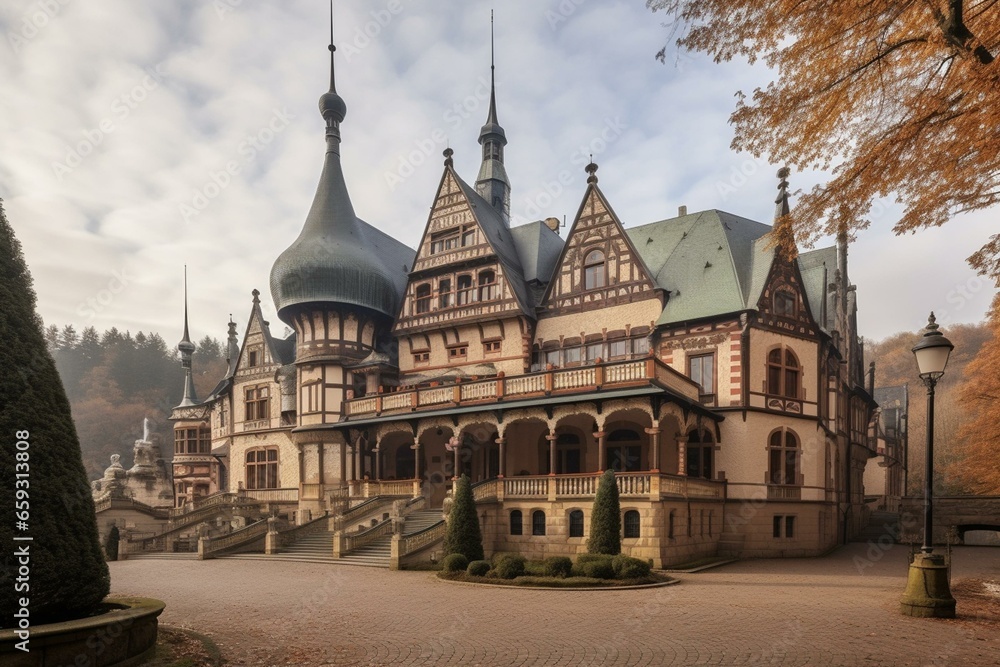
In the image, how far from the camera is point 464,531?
20.7 metres

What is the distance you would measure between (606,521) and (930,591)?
9594 millimetres

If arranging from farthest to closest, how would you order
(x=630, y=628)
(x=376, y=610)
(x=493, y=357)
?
(x=493, y=357) < (x=376, y=610) < (x=630, y=628)

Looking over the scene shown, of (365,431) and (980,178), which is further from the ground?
(980,178)

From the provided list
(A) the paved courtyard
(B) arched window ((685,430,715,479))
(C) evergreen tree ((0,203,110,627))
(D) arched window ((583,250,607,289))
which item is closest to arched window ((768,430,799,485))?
(B) arched window ((685,430,715,479))

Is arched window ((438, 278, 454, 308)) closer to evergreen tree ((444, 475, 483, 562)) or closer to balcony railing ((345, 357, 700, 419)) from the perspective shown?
balcony railing ((345, 357, 700, 419))

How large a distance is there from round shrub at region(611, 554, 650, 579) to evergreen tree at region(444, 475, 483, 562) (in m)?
4.85

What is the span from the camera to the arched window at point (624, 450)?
91.8 ft

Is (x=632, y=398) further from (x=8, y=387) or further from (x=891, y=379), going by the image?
(x=891, y=379)

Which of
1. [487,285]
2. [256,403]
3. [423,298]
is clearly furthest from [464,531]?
[256,403]

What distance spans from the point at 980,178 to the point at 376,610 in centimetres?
1349

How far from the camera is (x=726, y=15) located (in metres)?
9.92

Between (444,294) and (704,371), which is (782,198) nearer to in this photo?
(704,371)

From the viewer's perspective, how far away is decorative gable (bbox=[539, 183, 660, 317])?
29.3 meters

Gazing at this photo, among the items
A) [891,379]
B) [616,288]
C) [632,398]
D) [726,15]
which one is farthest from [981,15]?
[891,379]
